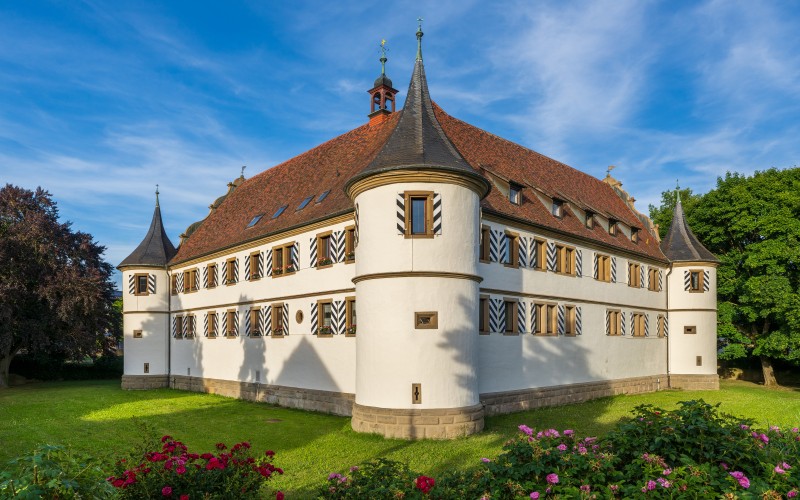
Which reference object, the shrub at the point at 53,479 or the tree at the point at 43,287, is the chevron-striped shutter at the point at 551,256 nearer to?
the shrub at the point at 53,479

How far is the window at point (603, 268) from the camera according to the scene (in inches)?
986

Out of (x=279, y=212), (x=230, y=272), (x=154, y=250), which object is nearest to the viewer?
(x=279, y=212)

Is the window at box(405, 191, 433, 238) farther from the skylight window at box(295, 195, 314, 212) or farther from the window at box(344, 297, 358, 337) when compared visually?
the skylight window at box(295, 195, 314, 212)

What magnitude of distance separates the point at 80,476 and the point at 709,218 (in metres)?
36.2

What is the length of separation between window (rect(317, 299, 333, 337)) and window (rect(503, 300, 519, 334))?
232 inches

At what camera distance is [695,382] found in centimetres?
2898

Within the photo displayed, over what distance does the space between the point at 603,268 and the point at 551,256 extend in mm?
4378

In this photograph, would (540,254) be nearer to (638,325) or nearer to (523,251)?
(523,251)

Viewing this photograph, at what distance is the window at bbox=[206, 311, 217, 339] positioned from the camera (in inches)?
1072

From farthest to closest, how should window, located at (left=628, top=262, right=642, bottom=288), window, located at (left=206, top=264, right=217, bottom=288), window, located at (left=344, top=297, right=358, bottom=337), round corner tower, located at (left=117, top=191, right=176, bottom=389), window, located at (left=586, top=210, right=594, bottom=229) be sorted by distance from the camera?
round corner tower, located at (left=117, top=191, right=176, bottom=389) < window, located at (left=206, top=264, right=217, bottom=288) < window, located at (left=628, top=262, right=642, bottom=288) < window, located at (left=586, top=210, right=594, bottom=229) < window, located at (left=344, top=297, right=358, bottom=337)

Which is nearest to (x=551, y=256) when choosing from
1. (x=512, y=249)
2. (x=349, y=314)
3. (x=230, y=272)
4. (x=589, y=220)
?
(x=512, y=249)

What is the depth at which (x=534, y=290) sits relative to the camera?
70.0ft

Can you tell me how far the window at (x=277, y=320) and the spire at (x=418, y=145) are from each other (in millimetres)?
8104

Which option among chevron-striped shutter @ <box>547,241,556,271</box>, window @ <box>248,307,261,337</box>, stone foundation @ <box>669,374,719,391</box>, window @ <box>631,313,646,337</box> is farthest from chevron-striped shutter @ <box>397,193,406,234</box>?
stone foundation @ <box>669,374,719,391</box>
